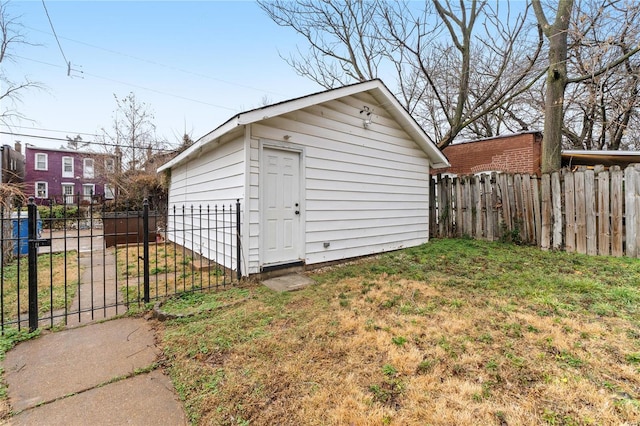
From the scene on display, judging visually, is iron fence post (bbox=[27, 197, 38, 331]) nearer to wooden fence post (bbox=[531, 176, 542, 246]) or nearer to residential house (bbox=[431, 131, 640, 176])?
wooden fence post (bbox=[531, 176, 542, 246])

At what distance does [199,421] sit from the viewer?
183 cm

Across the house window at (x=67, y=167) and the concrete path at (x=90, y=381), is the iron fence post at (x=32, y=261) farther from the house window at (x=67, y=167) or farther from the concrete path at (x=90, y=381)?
the house window at (x=67, y=167)

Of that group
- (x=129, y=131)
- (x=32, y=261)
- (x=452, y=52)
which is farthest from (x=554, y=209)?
(x=129, y=131)

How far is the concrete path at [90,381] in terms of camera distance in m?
1.93

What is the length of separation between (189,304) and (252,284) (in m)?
1.08

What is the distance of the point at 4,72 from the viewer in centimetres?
1177

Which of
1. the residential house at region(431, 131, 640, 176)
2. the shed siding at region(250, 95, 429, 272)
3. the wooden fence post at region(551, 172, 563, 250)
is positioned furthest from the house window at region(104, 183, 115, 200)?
the wooden fence post at region(551, 172, 563, 250)

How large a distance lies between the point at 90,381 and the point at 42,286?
371 centimetres

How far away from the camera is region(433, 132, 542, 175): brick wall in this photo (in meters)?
10.4

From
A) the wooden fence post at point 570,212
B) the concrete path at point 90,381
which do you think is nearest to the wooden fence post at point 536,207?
the wooden fence post at point 570,212

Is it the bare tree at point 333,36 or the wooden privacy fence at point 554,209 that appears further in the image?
the bare tree at point 333,36

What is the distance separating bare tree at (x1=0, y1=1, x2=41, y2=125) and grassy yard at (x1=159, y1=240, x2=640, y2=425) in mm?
14696

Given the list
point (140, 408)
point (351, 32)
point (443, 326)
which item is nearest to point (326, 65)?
point (351, 32)

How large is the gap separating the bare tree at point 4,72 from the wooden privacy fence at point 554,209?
17342 mm
